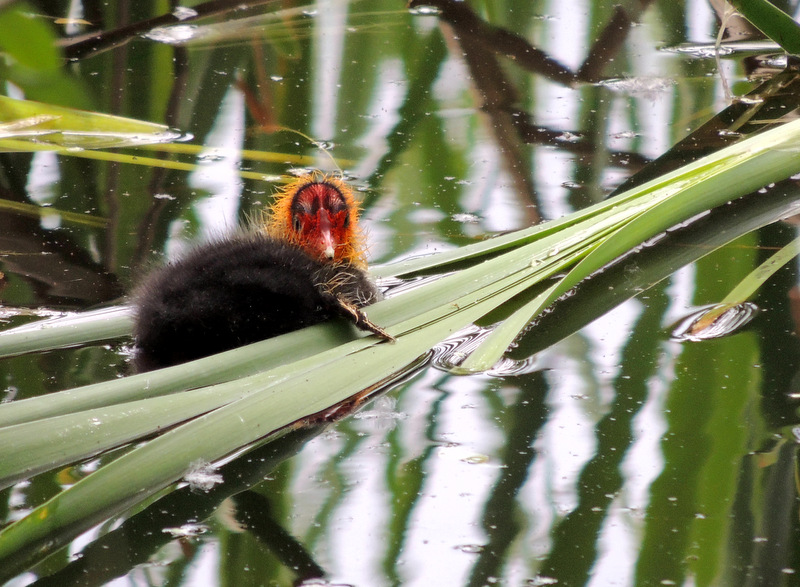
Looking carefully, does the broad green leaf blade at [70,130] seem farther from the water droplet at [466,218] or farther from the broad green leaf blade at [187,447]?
the broad green leaf blade at [187,447]

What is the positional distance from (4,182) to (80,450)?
5.21 ft


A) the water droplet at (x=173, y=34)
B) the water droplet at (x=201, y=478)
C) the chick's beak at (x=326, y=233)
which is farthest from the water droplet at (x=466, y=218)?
the water droplet at (x=173, y=34)

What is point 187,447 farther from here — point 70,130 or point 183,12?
point 183,12

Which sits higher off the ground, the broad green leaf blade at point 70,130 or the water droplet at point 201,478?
the broad green leaf blade at point 70,130

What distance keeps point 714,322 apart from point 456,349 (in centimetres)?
53

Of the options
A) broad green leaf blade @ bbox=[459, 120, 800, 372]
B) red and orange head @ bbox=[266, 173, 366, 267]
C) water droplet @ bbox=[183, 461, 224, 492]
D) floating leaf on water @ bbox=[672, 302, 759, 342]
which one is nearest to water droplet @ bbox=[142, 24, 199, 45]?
red and orange head @ bbox=[266, 173, 366, 267]

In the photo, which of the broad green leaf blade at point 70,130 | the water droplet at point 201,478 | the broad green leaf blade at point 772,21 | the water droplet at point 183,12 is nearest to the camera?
the water droplet at point 201,478

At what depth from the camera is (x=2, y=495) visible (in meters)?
1.29

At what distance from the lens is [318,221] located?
6.42 ft

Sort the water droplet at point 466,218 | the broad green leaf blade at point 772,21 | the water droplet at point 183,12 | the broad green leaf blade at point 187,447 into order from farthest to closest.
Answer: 1. the water droplet at point 183,12
2. the broad green leaf blade at point 772,21
3. the water droplet at point 466,218
4. the broad green leaf blade at point 187,447

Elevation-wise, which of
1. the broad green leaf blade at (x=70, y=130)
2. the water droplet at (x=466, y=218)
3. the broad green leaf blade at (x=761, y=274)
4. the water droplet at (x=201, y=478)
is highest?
the broad green leaf blade at (x=70, y=130)

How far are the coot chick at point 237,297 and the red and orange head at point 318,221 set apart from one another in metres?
0.03

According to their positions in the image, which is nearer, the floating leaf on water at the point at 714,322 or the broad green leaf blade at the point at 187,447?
the broad green leaf blade at the point at 187,447

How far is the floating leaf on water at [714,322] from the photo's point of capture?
1.81 meters
